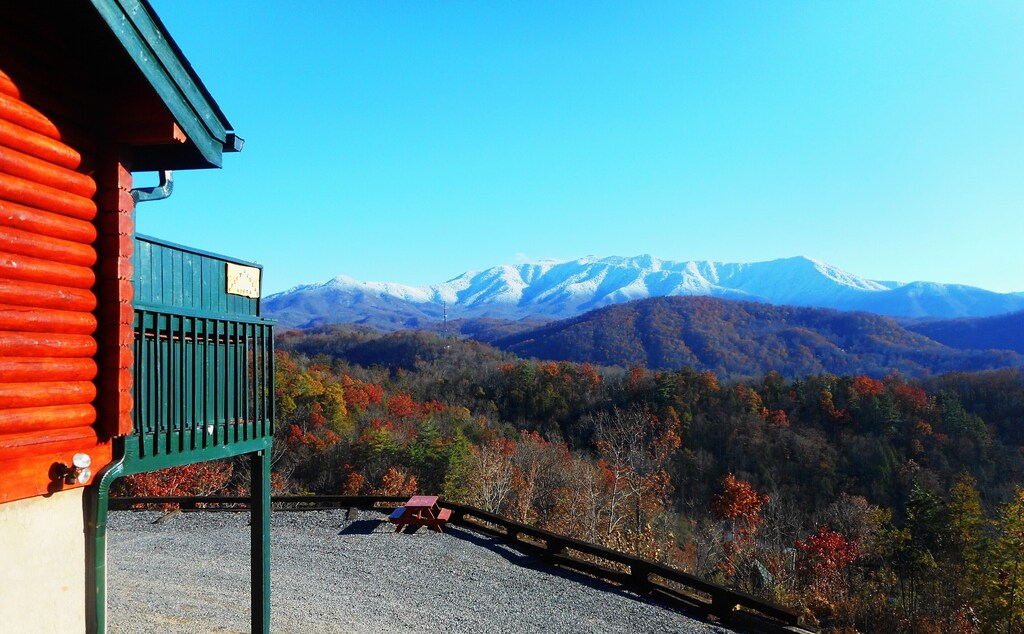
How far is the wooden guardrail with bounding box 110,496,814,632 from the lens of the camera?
8.13m

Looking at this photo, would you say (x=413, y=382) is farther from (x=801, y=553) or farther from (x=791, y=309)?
(x=791, y=309)

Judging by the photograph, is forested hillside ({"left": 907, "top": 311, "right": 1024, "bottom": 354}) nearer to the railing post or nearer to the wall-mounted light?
the railing post

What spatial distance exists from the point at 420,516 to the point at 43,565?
8531 mm

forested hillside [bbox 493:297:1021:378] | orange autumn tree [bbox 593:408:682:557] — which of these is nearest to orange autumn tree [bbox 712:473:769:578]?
orange autumn tree [bbox 593:408:682:557]

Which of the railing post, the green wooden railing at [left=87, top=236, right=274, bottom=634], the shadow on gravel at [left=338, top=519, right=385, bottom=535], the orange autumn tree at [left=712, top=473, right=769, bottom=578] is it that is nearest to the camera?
the green wooden railing at [left=87, top=236, right=274, bottom=634]

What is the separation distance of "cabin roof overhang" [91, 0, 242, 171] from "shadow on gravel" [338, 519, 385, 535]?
336 inches

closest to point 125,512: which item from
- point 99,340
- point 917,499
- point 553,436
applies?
point 99,340

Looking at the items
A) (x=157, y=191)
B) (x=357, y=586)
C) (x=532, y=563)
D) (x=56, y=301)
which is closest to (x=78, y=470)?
(x=56, y=301)

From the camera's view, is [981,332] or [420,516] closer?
[420,516]

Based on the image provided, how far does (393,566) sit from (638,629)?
3958 millimetres

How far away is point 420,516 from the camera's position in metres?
11.8

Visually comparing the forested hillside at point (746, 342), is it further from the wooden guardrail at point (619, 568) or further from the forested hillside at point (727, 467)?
the wooden guardrail at point (619, 568)

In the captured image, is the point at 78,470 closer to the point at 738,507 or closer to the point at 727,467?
the point at 738,507

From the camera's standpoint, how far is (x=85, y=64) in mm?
4074
